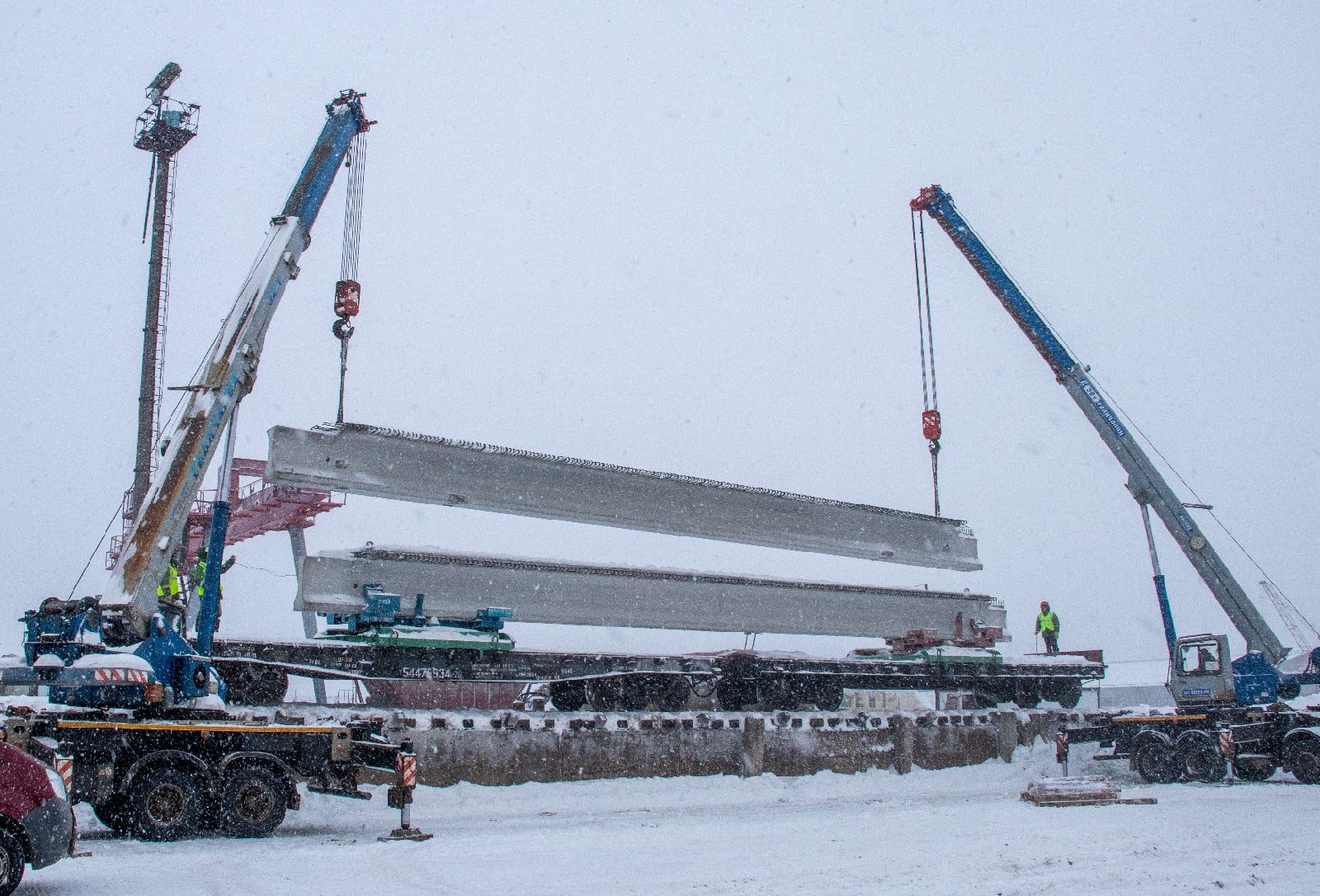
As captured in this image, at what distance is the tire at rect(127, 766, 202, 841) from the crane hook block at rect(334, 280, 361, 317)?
6.26 metres

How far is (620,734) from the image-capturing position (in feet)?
44.8

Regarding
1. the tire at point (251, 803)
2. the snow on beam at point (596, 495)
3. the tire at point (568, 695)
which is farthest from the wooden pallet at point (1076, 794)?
the tire at point (251, 803)

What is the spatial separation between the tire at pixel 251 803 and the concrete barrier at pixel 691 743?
8.05ft

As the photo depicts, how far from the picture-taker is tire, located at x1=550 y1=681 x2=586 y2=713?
49.6 feet

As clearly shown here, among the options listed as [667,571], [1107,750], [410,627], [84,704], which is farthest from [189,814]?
[1107,750]

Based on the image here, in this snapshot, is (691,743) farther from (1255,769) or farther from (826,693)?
(1255,769)

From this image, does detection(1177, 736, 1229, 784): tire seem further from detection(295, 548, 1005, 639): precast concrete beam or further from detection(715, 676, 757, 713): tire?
detection(715, 676, 757, 713): tire

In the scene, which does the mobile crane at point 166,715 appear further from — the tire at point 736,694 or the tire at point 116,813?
the tire at point 736,694

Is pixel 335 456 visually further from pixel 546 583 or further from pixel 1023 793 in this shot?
pixel 1023 793

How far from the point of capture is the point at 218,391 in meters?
11.6

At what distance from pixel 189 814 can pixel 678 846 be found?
14.8 ft

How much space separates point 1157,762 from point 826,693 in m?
5.39

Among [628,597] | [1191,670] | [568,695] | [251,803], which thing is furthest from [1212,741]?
[251,803]

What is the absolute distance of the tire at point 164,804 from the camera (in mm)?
9117
